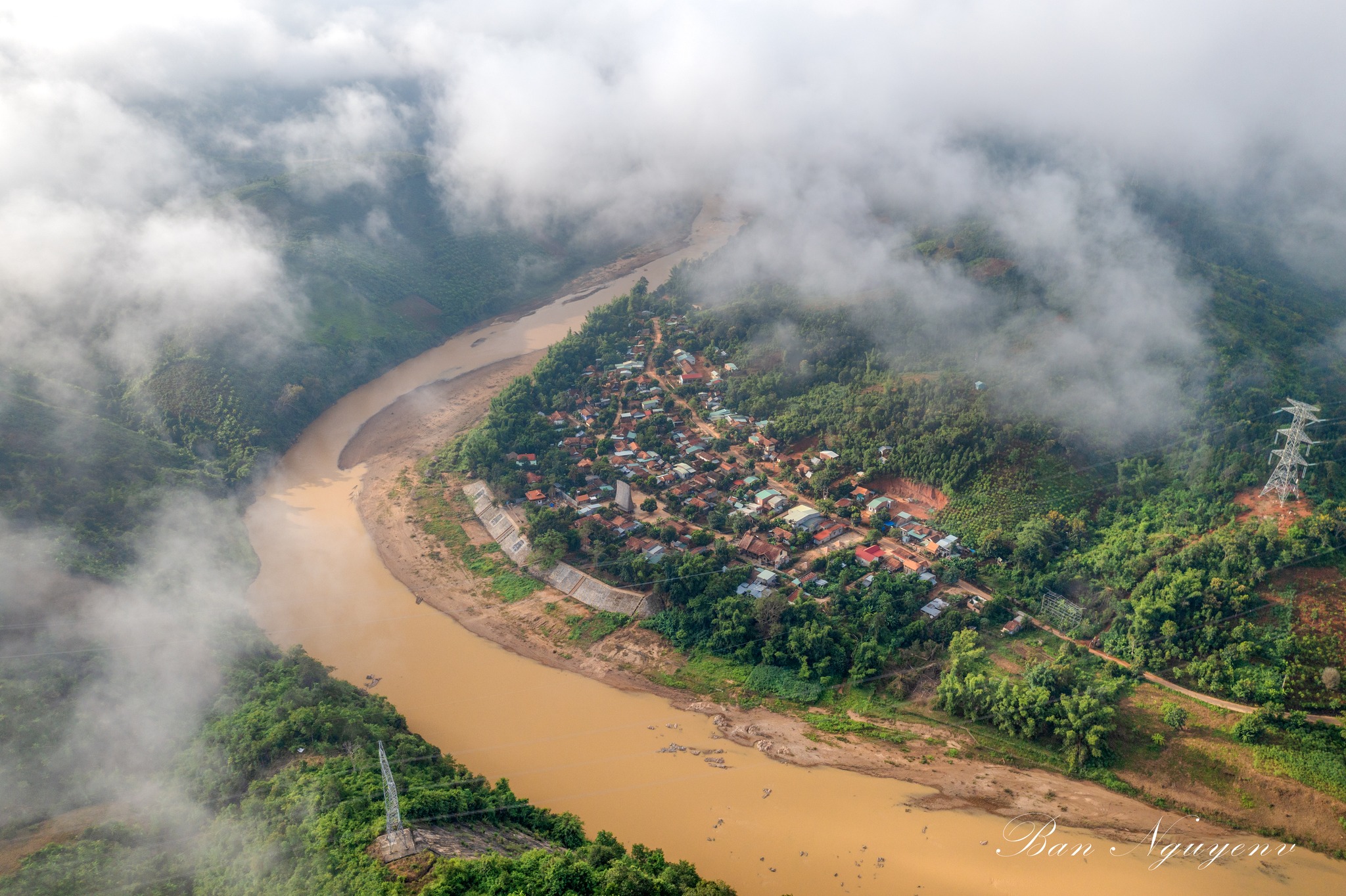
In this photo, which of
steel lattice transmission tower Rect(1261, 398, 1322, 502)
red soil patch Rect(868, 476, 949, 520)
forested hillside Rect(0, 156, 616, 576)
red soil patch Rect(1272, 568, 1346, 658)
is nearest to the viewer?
red soil patch Rect(1272, 568, 1346, 658)

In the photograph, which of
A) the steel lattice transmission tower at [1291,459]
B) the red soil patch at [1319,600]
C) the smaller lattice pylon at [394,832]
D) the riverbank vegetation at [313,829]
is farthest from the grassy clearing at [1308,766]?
the smaller lattice pylon at [394,832]

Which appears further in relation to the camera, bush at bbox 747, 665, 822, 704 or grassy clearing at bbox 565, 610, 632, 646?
grassy clearing at bbox 565, 610, 632, 646

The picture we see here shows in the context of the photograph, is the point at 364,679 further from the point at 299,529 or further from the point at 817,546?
the point at 817,546

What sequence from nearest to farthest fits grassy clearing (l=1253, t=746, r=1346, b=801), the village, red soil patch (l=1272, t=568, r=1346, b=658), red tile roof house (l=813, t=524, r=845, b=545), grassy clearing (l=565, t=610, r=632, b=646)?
grassy clearing (l=1253, t=746, r=1346, b=801) → red soil patch (l=1272, t=568, r=1346, b=658) → grassy clearing (l=565, t=610, r=632, b=646) → the village → red tile roof house (l=813, t=524, r=845, b=545)

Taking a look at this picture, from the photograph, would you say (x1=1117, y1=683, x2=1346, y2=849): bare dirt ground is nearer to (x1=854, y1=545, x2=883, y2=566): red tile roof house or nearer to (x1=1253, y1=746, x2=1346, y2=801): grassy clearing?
(x1=1253, y1=746, x2=1346, y2=801): grassy clearing

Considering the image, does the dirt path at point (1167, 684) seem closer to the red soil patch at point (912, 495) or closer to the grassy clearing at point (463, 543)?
the red soil patch at point (912, 495)

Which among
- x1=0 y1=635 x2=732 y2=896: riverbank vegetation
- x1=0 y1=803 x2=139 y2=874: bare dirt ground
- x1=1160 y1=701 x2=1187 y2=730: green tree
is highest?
x1=1160 y1=701 x2=1187 y2=730: green tree

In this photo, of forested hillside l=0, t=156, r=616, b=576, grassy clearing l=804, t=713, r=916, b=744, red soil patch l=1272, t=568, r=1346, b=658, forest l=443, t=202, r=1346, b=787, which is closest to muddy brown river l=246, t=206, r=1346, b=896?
grassy clearing l=804, t=713, r=916, b=744

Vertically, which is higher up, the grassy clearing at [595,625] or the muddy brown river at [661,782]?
the grassy clearing at [595,625]
